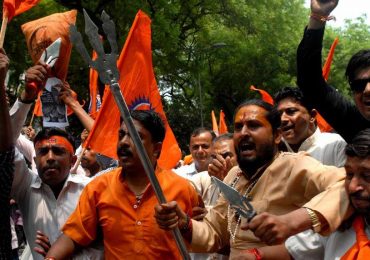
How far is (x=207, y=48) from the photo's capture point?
74.2 feet

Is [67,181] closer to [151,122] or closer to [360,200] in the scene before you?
[151,122]

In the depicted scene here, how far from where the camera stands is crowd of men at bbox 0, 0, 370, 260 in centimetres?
268

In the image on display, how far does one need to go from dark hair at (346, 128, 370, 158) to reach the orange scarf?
0.29 meters

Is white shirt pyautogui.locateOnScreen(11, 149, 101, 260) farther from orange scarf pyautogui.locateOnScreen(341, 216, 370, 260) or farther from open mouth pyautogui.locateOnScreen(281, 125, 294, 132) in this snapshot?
orange scarf pyautogui.locateOnScreen(341, 216, 370, 260)

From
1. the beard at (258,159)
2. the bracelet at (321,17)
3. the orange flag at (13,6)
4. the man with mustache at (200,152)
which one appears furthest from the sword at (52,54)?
the man with mustache at (200,152)

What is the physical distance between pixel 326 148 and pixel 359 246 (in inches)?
86.2

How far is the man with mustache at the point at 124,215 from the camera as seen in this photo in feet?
11.4

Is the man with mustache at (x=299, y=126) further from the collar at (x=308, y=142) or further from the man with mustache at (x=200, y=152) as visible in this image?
the man with mustache at (x=200, y=152)

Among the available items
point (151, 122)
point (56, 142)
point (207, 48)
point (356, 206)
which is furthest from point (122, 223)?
point (207, 48)

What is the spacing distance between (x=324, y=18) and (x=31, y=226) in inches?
85.2

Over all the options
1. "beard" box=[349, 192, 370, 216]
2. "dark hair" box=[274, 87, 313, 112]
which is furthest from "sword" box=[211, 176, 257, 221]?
"dark hair" box=[274, 87, 313, 112]

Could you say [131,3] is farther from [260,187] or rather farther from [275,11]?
[260,187]

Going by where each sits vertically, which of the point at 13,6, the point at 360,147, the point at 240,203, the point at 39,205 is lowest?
the point at 39,205

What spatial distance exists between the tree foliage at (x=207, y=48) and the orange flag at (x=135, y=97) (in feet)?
31.7
